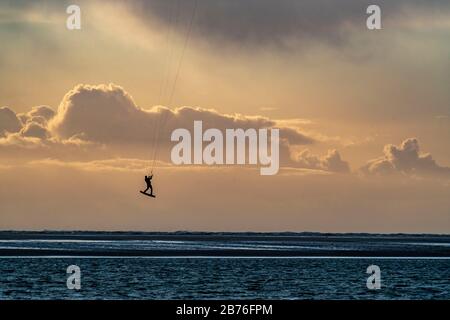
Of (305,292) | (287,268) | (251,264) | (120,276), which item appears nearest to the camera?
(305,292)

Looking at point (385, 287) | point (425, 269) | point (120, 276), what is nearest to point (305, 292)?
point (385, 287)

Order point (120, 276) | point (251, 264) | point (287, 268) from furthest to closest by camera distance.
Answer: point (251, 264) < point (287, 268) < point (120, 276)

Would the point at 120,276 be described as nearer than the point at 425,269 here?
Yes

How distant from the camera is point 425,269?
9681 centimetres

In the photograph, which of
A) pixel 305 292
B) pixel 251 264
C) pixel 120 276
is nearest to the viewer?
pixel 305 292

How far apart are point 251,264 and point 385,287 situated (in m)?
32.7

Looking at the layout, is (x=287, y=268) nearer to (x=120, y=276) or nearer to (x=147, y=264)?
(x=147, y=264)
